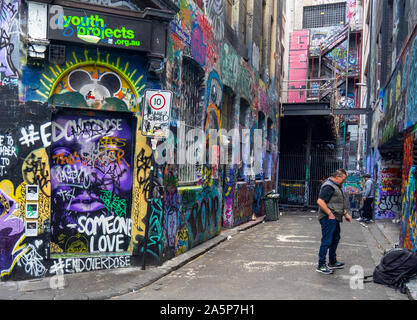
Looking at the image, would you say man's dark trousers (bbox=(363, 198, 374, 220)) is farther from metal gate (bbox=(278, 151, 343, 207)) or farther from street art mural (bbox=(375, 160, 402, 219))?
metal gate (bbox=(278, 151, 343, 207))

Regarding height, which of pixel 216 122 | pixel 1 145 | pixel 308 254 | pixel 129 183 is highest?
pixel 216 122

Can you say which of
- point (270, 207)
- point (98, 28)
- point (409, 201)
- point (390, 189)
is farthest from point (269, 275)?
point (390, 189)

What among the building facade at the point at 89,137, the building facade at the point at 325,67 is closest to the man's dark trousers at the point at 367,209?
the building facade at the point at 325,67

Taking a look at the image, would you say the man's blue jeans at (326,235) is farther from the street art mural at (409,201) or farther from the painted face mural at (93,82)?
the painted face mural at (93,82)

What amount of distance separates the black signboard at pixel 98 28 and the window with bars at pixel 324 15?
91.4 feet

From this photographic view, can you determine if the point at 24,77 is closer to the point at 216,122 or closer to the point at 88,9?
the point at 88,9

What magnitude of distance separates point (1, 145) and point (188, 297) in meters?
3.71

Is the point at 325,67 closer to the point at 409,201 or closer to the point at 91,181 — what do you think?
the point at 409,201

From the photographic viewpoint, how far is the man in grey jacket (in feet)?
51.9

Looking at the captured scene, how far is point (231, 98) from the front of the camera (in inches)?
526

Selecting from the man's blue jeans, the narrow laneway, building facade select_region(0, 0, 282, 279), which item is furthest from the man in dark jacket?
building facade select_region(0, 0, 282, 279)

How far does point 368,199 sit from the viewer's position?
1612 centimetres
